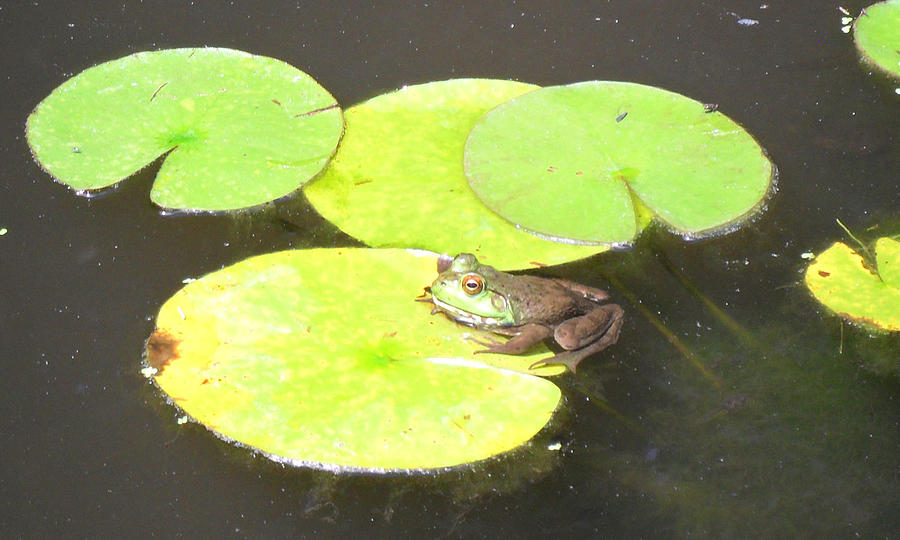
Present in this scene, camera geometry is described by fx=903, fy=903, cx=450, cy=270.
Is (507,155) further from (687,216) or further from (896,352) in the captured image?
(896,352)

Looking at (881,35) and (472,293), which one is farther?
(881,35)

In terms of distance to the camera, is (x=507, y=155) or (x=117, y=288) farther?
(x=507, y=155)

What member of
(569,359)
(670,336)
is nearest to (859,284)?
(670,336)

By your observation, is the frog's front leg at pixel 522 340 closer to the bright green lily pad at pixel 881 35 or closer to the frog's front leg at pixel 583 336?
the frog's front leg at pixel 583 336

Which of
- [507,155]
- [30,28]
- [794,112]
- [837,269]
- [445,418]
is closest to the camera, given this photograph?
[445,418]

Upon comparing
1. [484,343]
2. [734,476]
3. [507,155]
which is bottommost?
[734,476]

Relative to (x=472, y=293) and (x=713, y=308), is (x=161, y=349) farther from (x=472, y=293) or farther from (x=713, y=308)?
(x=713, y=308)

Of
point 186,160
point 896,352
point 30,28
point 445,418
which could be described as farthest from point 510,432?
point 30,28
